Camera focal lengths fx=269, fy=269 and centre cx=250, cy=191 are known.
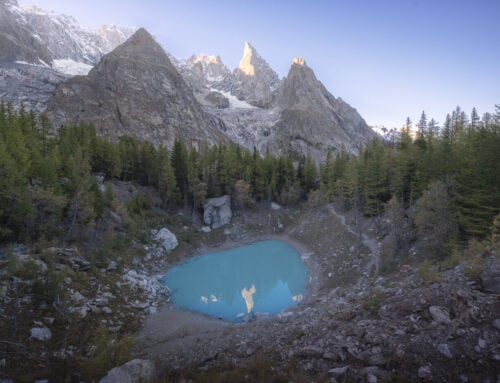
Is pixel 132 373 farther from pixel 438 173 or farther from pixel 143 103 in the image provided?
pixel 143 103

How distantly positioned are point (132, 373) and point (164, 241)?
30095mm

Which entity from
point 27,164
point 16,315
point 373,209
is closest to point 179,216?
point 27,164

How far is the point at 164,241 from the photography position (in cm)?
3819

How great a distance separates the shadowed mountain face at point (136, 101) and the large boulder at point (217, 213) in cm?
7637

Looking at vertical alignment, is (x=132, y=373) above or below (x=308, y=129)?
below

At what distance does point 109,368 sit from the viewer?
939 cm

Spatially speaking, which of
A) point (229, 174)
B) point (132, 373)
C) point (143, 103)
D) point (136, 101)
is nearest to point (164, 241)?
point (229, 174)

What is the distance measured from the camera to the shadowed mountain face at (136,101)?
108 metres

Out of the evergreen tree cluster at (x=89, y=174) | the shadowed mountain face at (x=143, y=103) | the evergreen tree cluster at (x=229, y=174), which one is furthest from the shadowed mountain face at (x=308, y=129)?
the evergreen tree cluster at (x=229, y=174)

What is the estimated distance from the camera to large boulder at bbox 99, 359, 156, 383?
27.8 ft

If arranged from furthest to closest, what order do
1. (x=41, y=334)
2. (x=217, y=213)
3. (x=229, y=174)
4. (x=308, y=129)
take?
1. (x=308, y=129)
2. (x=229, y=174)
3. (x=217, y=213)
4. (x=41, y=334)

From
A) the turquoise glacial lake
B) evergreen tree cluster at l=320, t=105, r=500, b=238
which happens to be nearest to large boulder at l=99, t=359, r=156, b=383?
the turquoise glacial lake

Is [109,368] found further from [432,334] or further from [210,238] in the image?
[210,238]

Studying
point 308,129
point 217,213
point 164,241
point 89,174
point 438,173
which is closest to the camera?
point 438,173
